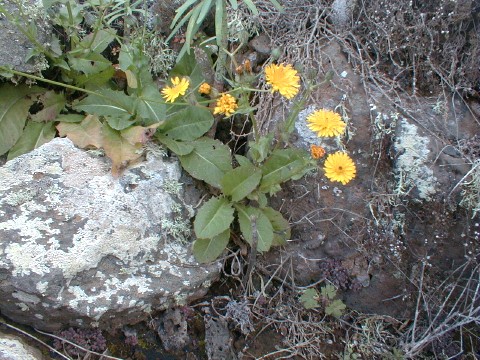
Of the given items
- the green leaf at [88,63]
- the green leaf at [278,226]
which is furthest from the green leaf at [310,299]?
the green leaf at [88,63]

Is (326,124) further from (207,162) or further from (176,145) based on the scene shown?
(176,145)

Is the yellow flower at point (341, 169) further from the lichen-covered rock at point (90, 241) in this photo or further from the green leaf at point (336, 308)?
the lichen-covered rock at point (90, 241)

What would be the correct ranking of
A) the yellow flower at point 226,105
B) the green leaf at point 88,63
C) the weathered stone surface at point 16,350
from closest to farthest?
the weathered stone surface at point 16,350 < the yellow flower at point 226,105 < the green leaf at point 88,63

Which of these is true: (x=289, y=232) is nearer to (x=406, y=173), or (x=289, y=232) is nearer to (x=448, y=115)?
(x=406, y=173)

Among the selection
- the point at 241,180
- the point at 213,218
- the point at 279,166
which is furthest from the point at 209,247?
the point at 279,166

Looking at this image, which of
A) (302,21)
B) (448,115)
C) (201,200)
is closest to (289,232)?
(201,200)

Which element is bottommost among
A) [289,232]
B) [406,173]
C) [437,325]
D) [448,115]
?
[437,325]

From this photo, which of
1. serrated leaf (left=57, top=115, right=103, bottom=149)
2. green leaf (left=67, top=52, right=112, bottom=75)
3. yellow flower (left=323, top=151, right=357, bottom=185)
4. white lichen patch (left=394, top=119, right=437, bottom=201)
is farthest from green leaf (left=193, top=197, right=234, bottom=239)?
green leaf (left=67, top=52, right=112, bottom=75)
